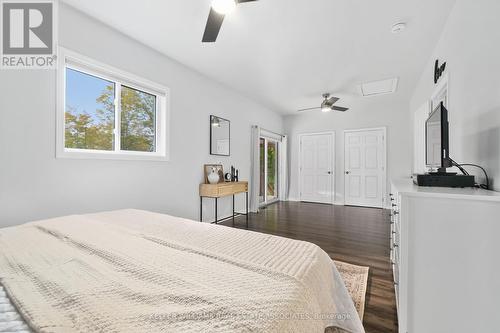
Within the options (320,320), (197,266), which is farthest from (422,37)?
(197,266)

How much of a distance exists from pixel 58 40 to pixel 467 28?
11.5 feet

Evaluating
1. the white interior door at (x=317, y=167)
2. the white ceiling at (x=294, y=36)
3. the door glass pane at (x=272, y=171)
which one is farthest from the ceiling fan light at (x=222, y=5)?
the white interior door at (x=317, y=167)

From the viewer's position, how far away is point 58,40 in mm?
2070

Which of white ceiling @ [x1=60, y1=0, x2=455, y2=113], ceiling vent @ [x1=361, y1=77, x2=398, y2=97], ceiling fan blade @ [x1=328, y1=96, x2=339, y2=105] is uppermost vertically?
white ceiling @ [x1=60, y1=0, x2=455, y2=113]

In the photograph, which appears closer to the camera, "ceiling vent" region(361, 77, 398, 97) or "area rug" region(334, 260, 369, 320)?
"area rug" region(334, 260, 369, 320)

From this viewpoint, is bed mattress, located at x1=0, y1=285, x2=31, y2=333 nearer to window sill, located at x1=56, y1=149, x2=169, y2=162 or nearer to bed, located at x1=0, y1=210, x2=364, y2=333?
bed, located at x1=0, y1=210, x2=364, y2=333

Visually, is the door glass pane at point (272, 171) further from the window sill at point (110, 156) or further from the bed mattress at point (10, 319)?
the bed mattress at point (10, 319)

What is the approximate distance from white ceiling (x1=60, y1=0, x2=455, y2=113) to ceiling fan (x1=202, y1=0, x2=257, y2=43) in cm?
42

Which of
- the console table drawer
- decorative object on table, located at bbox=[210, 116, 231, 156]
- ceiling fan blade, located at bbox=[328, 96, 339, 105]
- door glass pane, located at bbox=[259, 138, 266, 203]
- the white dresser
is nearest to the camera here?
the white dresser

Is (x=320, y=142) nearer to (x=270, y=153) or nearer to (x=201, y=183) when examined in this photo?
(x=270, y=153)

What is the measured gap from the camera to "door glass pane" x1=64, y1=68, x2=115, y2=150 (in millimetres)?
2269

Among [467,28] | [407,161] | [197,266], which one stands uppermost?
[467,28]

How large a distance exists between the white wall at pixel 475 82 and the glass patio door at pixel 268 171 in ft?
13.2

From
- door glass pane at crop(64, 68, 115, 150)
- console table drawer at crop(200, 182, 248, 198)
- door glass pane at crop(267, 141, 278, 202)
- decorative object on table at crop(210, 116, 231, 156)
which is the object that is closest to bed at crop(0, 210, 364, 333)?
door glass pane at crop(64, 68, 115, 150)
